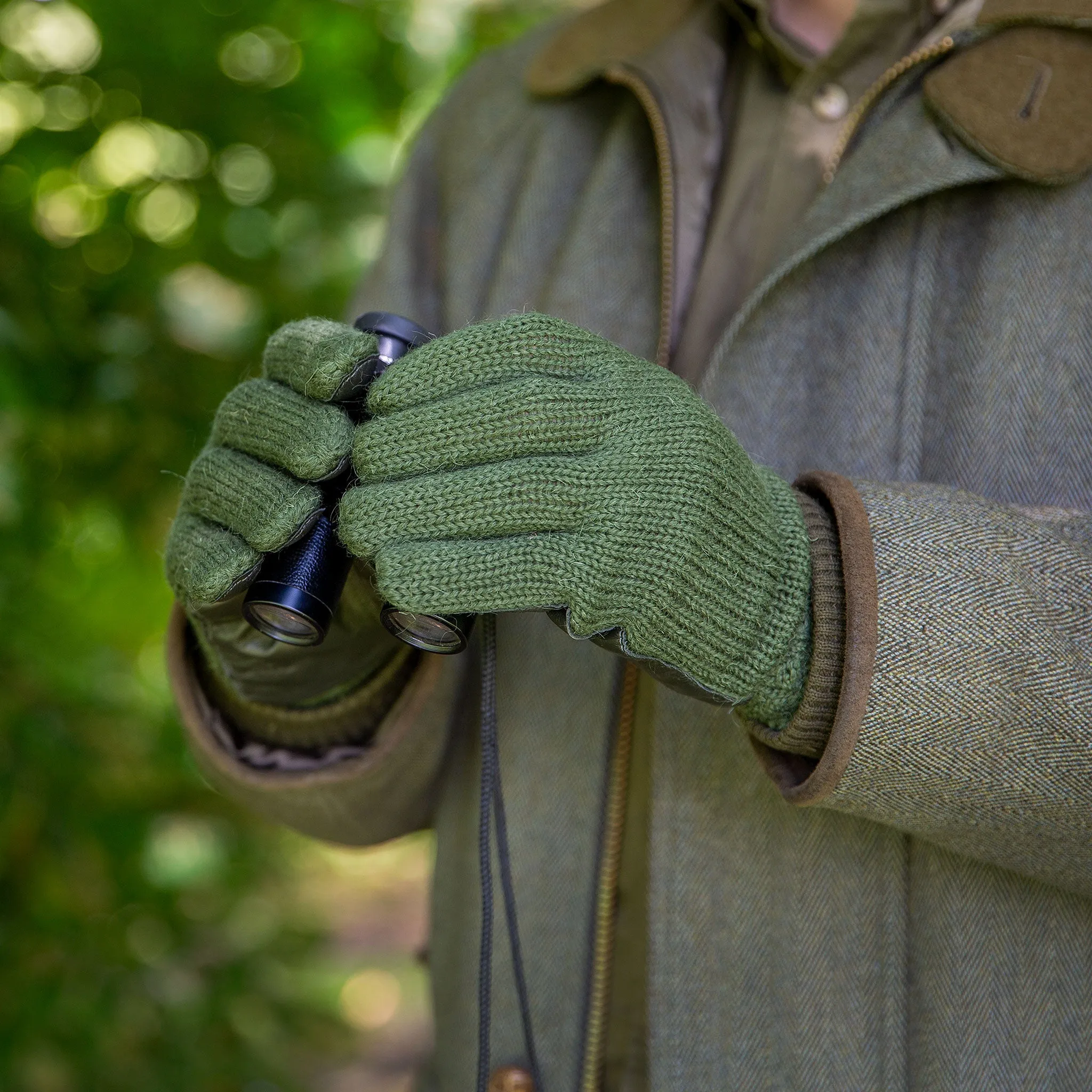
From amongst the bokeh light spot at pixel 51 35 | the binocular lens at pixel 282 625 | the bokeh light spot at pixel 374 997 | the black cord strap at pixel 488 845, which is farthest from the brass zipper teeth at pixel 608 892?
the bokeh light spot at pixel 374 997

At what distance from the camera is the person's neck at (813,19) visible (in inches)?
39.0

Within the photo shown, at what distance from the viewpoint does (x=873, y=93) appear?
2.99 ft

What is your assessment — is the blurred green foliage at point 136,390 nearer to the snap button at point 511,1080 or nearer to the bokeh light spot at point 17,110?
the bokeh light spot at point 17,110

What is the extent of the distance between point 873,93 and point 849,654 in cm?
A: 53

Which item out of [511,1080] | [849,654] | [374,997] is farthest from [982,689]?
[374,997]

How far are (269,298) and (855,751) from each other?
3.69 ft

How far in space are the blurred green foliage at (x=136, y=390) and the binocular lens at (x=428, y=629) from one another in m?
0.70

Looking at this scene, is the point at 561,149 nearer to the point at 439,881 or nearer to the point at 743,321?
the point at 743,321

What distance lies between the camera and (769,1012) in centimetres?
86

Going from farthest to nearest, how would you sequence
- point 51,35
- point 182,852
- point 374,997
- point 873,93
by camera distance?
point 374,997
point 182,852
point 51,35
point 873,93

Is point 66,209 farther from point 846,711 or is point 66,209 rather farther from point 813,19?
point 846,711

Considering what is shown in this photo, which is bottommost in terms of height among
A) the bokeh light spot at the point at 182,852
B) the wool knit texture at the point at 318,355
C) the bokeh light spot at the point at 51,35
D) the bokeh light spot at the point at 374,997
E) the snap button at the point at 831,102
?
the bokeh light spot at the point at 374,997

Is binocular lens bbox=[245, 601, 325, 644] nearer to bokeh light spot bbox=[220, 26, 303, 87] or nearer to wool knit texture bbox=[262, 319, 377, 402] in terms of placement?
wool knit texture bbox=[262, 319, 377, 402]

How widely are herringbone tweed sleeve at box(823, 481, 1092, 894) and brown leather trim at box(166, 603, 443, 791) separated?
41 cm
